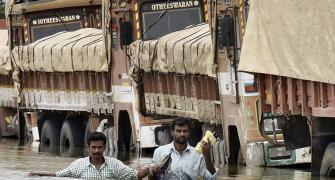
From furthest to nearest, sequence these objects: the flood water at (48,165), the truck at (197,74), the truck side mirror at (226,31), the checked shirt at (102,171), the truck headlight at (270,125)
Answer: the truck at (197,74) < the truck side mirror at (226,31) < the truck headlight at (270,125) < the flood water at (48,165) < the checked shirt at (102,171)

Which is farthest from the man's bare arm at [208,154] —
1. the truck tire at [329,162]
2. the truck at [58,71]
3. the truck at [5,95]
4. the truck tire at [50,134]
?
the truck at [5,95]

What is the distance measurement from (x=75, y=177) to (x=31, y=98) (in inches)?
778

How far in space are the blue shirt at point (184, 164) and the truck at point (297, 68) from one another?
3.89 meters

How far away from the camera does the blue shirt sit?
1087 cm

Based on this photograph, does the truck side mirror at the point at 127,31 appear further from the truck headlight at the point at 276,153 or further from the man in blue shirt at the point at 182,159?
the man in blue shirt at the point at 182,159

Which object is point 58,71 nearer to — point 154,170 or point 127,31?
point 127,31

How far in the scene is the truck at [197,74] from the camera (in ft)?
63.7

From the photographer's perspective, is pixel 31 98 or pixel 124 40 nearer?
pixel 124 40

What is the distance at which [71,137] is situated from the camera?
28.8 meters

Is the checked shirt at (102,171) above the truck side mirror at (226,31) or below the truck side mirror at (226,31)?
below

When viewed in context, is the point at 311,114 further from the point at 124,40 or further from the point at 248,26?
the point at 124,40

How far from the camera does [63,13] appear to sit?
30.8m

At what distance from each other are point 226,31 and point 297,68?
3967 millimetres

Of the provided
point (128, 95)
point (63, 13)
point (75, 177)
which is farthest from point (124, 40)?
point (75, 177)
